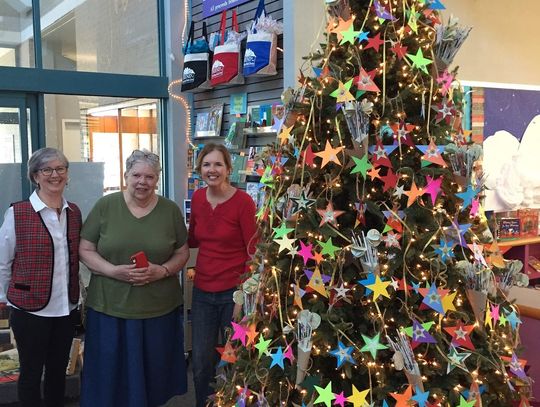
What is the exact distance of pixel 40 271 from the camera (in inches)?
103

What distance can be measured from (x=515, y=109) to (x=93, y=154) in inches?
144

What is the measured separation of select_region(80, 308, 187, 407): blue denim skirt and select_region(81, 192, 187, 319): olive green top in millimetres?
70

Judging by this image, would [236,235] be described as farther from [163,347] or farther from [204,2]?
[204,2]

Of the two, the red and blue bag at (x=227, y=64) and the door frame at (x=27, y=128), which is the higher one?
the red and blue bag at (x=227, y=64)

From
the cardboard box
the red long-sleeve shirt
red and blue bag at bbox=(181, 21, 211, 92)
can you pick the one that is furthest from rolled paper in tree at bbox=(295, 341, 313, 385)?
red and blue bag at bbox=(181, 21, 211, 92)

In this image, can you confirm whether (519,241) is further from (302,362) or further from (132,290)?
(132,290)

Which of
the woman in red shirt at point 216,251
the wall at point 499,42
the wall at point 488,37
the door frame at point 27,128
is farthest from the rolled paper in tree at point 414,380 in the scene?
the door frame at point 27,128

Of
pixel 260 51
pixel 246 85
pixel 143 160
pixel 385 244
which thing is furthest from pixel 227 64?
pixel 385 244

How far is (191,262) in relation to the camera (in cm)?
424

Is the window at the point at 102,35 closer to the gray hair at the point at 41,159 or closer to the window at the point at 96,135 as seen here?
the window at the point at 96,135

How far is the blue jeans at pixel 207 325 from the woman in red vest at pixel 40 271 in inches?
24.6

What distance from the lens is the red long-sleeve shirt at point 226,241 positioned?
2.82 m

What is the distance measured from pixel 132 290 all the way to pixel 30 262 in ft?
1.63

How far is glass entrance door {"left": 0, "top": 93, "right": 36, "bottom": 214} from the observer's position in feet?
15.2
